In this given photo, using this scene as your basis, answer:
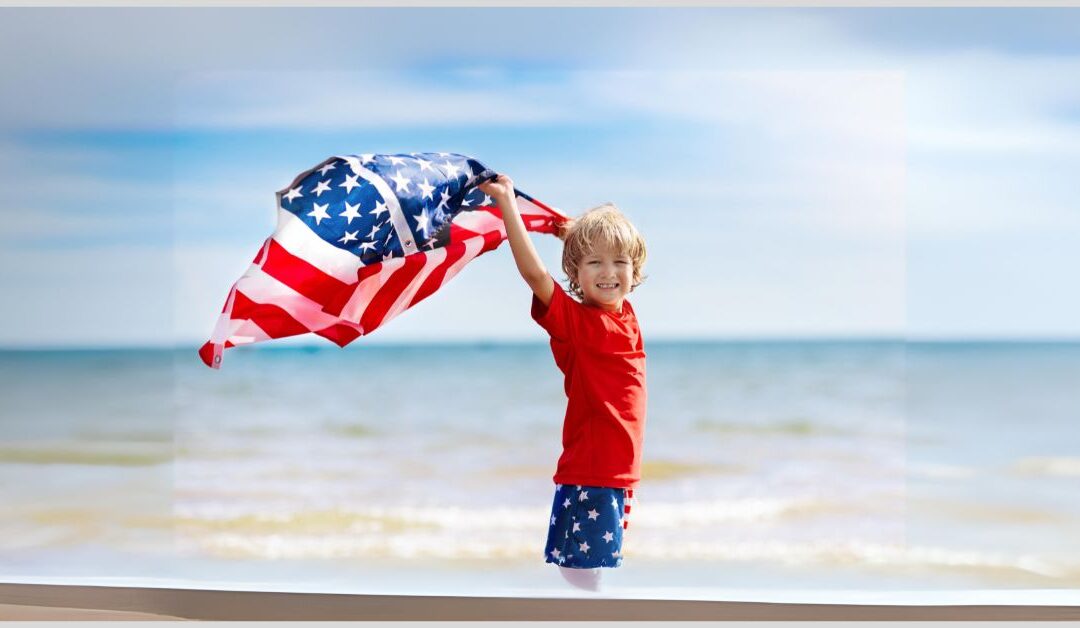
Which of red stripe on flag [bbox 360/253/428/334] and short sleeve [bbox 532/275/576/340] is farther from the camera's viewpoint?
red stripe on flag [bbox 360/253/428/334]

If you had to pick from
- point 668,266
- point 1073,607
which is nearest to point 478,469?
point 668,266

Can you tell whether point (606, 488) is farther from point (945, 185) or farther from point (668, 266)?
point (668, 266)

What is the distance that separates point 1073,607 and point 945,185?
209 inches

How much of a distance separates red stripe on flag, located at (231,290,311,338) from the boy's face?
A: 54cm

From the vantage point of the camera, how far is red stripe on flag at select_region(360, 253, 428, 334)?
7.63 ft

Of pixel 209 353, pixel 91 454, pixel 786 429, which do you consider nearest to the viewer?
pixel 209 353

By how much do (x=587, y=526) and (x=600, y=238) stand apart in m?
0.55

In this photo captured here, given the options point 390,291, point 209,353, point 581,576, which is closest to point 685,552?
point 581,576

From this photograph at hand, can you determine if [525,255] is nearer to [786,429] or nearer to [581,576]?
[581,576]

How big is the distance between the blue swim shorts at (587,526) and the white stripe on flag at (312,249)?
59cm

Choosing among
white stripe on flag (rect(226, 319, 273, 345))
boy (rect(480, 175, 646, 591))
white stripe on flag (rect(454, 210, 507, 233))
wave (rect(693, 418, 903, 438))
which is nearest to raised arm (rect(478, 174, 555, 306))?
boy (rect(480, 175, 646, 591))

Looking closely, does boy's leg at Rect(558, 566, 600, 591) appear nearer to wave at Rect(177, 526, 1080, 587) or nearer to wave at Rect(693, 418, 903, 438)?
wave at Rect(177, 526, 1080, 587)

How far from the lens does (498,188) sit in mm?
2271

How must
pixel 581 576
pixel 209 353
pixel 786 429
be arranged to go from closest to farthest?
pixel 209 353 < pixel 581 576 < pixel 786 429
